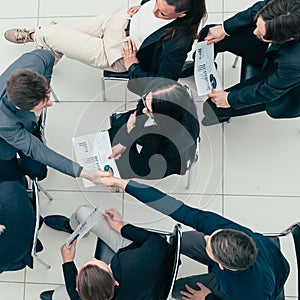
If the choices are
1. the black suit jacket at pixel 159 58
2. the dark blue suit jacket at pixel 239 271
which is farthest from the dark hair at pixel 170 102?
the dark blue suit jacket at pixel 239 271

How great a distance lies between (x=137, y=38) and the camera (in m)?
2.81

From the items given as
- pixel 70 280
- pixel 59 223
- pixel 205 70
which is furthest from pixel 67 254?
pixel 205 70

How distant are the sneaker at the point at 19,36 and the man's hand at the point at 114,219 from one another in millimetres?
1398

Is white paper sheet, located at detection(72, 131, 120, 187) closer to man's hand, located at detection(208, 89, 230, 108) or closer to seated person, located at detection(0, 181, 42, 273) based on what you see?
seated person, located at detection(0, 181, 42, 273)

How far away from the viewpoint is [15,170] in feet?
9.43

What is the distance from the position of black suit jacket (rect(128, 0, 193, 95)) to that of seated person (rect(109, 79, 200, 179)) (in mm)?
96

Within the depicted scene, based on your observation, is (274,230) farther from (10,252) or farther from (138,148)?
(10,252)

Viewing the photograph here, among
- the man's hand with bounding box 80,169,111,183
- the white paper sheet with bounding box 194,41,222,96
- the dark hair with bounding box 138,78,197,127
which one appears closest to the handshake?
the man's hand with bounding box 80,169,111,183

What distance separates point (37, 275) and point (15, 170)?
0.74m

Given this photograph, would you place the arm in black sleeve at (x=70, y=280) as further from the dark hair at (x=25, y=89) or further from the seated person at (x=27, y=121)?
the dark hair at (x=25, y=89)

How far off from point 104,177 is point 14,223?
0.52 meters

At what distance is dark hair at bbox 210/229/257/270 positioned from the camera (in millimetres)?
2195

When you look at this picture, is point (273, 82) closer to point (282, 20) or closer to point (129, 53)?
point (282, 20)

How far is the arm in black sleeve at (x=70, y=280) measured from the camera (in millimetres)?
2549
